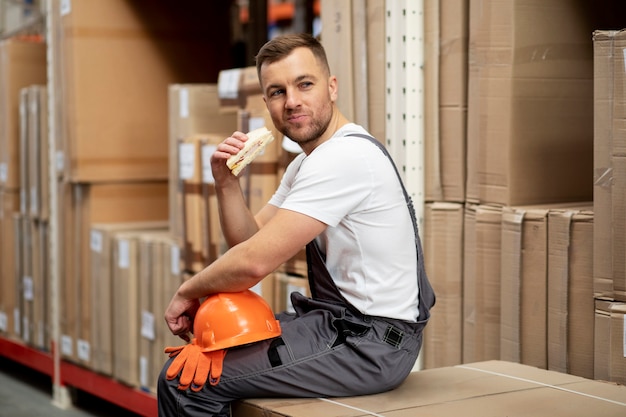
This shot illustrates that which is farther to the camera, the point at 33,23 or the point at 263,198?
the point at 33,23

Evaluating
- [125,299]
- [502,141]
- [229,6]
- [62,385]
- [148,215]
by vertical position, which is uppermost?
[229,6]

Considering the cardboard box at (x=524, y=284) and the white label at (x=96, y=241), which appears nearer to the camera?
the cardboard box at (x=524, y=284)

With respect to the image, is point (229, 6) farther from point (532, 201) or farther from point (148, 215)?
point (532, 201)

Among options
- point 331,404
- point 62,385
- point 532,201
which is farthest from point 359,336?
point 62,385

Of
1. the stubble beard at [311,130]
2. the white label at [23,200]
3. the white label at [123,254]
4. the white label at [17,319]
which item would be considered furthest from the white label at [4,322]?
the stubble beard at [311,130]

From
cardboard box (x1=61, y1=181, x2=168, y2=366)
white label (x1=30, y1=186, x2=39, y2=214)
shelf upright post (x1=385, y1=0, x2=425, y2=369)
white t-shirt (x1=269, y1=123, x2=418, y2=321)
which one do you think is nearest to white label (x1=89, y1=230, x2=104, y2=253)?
cardboard box (x1=61, y1=181, x2=168, y2=366)

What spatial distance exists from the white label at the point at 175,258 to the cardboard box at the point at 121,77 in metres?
0.84

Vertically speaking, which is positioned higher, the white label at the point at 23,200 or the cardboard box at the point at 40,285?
the white label at the point at 23,200

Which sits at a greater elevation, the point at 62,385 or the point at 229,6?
the point at 229,6

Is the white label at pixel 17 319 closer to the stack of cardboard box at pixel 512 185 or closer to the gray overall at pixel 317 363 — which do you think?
the stack of cardboard box at pixel 512 185

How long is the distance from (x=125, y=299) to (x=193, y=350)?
7.54 feet

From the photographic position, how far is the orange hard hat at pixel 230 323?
2.42 meters

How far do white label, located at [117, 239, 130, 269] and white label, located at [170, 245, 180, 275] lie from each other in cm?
38

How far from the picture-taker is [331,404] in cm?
241
